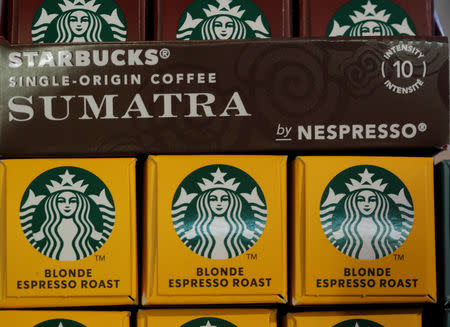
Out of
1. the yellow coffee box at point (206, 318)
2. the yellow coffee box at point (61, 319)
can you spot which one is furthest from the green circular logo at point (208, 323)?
the yellow coffee box at point (61, 319)

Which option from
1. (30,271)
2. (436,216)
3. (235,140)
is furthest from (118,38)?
(436,216)

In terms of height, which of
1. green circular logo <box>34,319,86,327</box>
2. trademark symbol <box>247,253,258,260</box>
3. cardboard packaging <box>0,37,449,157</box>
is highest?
cardboard packaging <box>0,37,449,157</box>

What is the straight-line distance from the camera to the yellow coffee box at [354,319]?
0.73 meters

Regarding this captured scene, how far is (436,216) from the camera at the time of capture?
29.8 inches

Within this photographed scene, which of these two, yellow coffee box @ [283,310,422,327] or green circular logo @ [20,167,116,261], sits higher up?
green circular logo @ [20,167,116,261]

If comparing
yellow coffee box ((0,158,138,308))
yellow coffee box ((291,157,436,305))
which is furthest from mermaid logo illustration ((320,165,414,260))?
yellow coffee box ((0,158,138,308))

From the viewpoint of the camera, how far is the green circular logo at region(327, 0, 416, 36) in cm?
76

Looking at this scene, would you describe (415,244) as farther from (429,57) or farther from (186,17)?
(186,17)

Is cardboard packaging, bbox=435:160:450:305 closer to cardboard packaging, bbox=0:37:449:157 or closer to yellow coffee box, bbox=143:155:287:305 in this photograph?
cardboard packaging, bbox=0:37:449:157

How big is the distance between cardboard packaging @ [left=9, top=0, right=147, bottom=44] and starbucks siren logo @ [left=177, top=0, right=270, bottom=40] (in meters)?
0.08

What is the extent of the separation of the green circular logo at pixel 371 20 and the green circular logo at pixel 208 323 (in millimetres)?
508

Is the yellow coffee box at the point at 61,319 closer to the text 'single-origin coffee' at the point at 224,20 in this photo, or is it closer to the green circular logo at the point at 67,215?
the green circular logo at the point at 67,215

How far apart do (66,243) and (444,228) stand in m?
0.61

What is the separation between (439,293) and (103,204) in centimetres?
57
